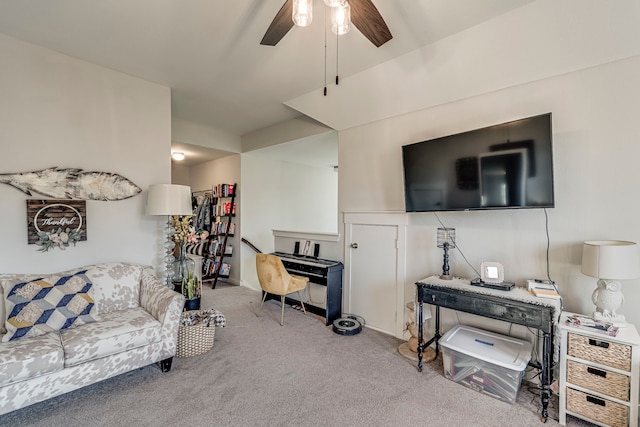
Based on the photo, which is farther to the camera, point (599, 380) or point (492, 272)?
point (492, 272)

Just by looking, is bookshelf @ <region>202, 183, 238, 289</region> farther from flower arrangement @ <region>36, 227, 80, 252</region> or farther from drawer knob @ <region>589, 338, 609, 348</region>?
drawer knob @ <region>589, 338, 609, 348</region>

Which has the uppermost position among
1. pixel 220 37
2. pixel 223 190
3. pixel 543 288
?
pixel 220 37

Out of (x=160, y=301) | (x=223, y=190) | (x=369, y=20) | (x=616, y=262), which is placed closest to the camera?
(x=369, y=20)

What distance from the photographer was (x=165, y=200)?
287 cm

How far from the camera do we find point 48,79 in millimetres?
2566

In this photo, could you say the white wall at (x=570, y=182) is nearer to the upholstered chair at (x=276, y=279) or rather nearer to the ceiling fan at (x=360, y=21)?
the ceiling fan at (x=360, y=21)

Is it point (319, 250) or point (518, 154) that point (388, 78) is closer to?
point (518, 154)

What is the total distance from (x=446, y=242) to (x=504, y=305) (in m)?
0.71

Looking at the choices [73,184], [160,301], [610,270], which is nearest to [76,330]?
[160,301]

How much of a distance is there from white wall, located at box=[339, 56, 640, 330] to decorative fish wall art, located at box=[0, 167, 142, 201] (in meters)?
3.22

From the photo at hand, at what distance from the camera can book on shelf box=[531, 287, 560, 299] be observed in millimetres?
1956

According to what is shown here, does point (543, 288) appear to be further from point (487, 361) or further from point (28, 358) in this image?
point (28, 358)

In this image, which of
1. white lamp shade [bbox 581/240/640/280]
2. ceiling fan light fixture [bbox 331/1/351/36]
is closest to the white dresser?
white lamp shade [bbox 581/240/640/280]

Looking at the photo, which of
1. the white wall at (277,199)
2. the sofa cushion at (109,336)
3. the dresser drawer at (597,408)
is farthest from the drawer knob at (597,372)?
the white wall at (277,199)
